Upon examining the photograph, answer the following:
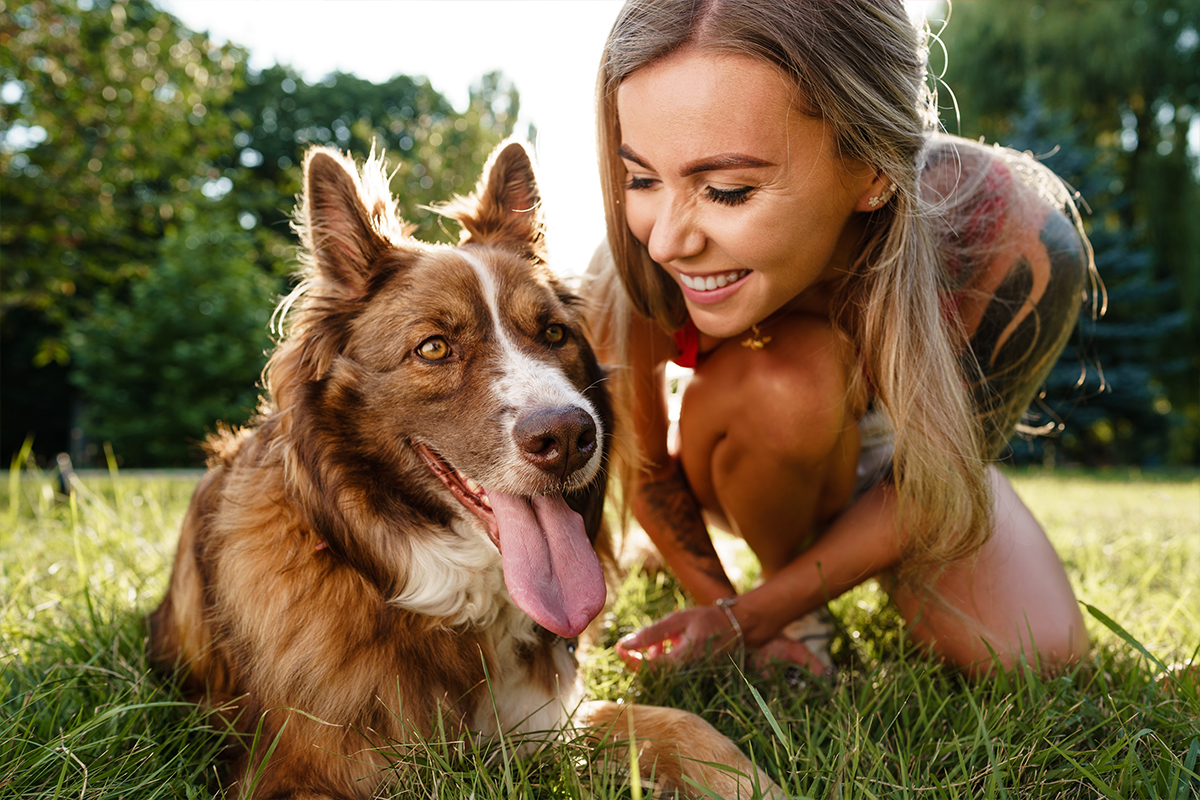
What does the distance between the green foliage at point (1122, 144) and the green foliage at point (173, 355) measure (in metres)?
15.0

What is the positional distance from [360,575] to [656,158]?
1491mm

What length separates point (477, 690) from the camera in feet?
7.02

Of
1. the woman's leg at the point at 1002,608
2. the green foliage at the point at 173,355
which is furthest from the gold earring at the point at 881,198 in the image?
the green foliage at the point at 173,355

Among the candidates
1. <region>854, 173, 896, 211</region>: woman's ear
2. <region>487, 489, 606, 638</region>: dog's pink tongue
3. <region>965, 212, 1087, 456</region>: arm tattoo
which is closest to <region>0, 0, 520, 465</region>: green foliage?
<region>487, 489, 606, 638</region>: dog's pink tongue

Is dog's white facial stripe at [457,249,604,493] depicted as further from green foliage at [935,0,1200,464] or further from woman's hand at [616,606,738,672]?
green foliage at [935,0,1200,464]

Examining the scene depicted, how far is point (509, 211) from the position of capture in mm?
2738

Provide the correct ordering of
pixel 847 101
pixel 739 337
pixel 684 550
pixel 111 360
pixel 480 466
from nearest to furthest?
pixel 480 466
pixel 847 101
pixel 739 337
pixel 684 550
pixel 111 360

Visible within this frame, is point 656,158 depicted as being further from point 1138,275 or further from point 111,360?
point 1138,275

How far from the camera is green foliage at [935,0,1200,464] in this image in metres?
15.4

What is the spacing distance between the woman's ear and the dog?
1036 mm

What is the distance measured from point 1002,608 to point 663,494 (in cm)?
135

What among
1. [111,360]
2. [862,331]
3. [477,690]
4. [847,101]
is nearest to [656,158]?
[847,101]

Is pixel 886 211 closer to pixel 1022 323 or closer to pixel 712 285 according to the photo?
pixel 712 285

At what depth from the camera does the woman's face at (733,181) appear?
218 cm
